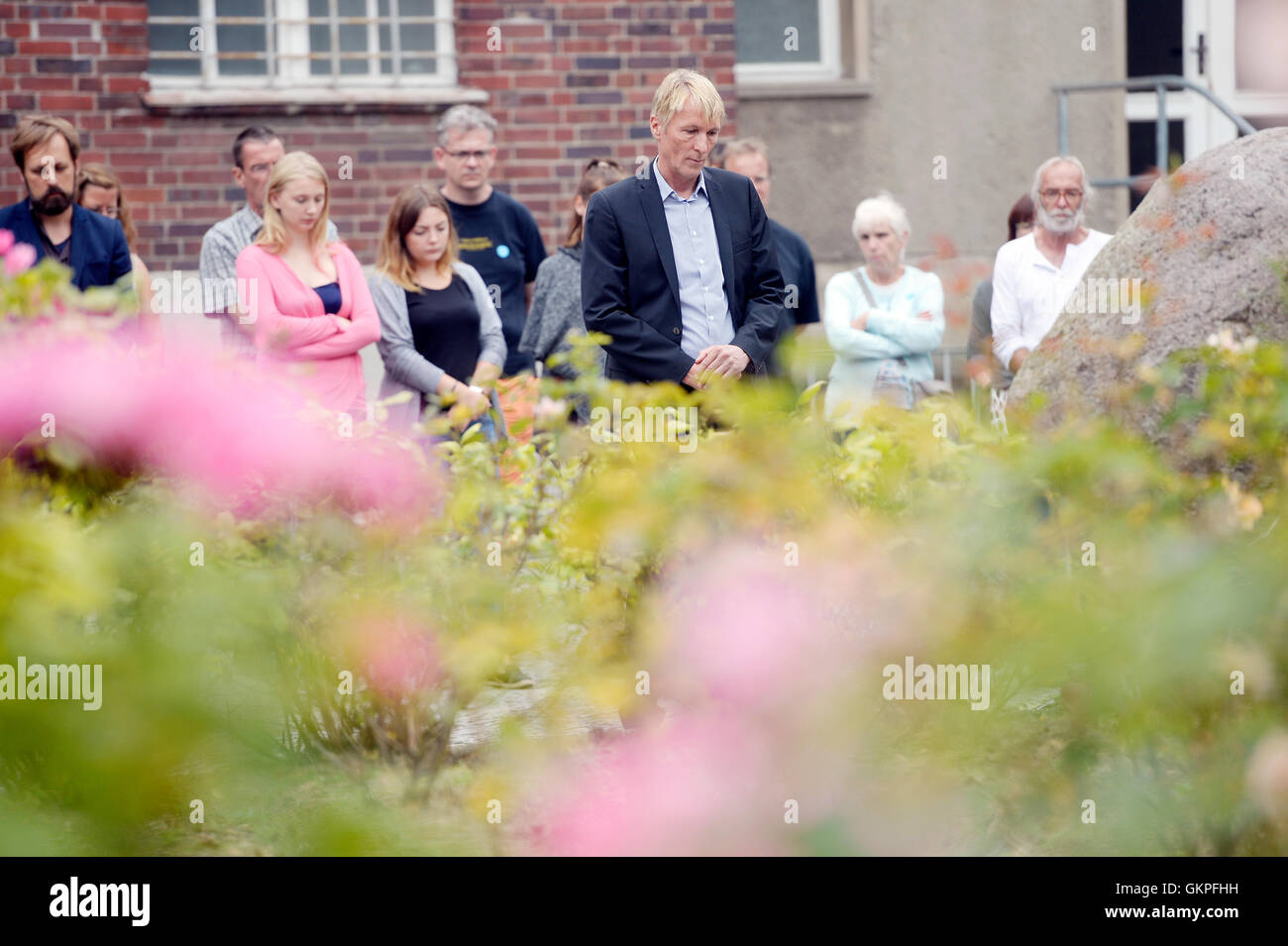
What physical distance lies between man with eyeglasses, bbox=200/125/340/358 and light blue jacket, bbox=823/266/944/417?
7.17 feet

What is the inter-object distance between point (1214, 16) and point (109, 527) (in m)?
12.0

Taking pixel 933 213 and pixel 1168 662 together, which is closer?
pixel 1168 662

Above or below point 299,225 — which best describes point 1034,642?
below

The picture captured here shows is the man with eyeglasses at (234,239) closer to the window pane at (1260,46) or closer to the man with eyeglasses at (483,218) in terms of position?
the man with eyeglasses at (483,218)

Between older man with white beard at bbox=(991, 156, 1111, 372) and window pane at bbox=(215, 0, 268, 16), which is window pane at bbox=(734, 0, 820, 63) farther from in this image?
older man with white beard at bbox=(991, 156, 1111, 372)

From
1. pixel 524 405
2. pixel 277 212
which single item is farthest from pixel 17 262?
pixel 277 212

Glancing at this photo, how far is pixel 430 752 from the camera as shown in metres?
2.76

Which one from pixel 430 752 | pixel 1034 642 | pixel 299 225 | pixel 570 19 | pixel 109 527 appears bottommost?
pixel 430 752

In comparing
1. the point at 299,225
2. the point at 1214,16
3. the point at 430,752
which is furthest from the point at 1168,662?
the point at 1214,16

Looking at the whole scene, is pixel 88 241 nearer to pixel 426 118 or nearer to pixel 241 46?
pixel 426 118

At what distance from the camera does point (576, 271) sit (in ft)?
21.2

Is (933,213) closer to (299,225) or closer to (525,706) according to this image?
(299,225)
